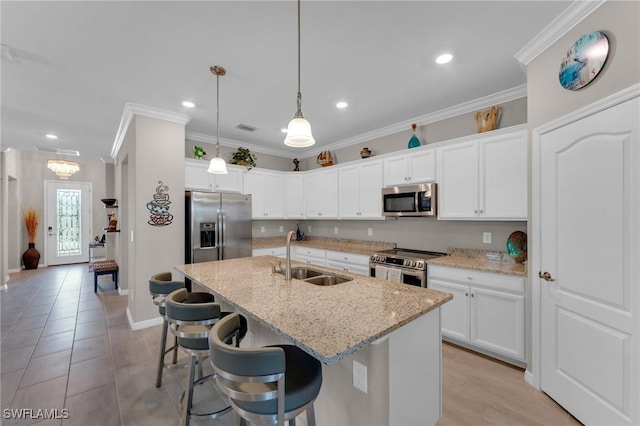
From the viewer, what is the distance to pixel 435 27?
201 centimetres

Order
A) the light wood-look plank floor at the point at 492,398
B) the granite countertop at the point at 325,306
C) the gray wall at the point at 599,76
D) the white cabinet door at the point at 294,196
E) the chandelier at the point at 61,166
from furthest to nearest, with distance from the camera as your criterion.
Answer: the chandelier at the point at 61,166, the white cabinet door at the point at 294,196, the light wood-look plank floor at the point at 492,398, the gray wall at the point at 599,76, the granite countertop at the point at 325,306

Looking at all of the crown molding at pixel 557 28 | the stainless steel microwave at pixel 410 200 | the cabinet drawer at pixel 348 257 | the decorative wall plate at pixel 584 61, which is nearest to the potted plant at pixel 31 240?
the cabinet drawer at pixel 348 257

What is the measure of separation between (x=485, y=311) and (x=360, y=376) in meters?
1.89

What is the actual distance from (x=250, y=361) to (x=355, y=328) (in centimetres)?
47

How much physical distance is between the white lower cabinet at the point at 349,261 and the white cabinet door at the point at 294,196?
1.24m

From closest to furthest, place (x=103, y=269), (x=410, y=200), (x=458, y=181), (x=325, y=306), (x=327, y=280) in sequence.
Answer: (x=325, y=306), (x=327, y=280), (x=458, y=181), (x=410, y=200), (x=103, y=269)

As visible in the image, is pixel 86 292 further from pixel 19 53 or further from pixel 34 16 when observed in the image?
pixel 34 16

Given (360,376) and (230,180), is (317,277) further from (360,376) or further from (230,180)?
(230,180)

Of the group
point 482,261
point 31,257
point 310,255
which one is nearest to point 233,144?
point 310,255

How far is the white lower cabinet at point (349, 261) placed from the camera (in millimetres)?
3898

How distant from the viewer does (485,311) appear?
8.91 feet

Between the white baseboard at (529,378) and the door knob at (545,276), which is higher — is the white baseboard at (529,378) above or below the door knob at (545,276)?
below

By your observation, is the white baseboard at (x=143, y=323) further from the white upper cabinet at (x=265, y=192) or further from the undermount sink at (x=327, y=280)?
the undermount sink at (x=327, y=280)

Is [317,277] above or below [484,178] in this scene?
below
